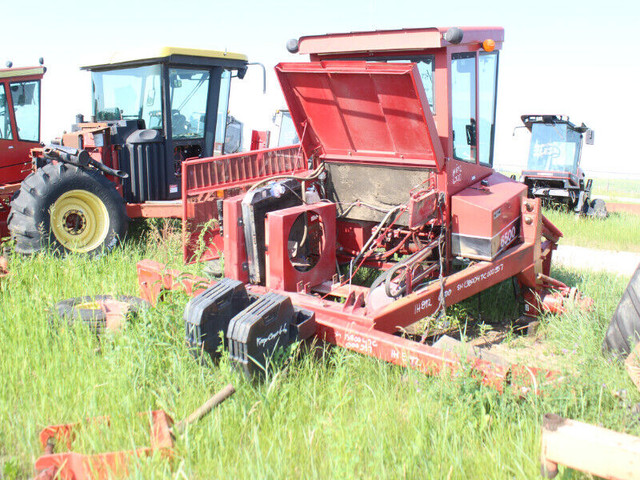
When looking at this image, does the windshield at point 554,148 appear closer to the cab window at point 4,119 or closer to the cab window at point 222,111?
the cab window at point 222,111

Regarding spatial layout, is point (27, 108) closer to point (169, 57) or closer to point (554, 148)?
point (169, 57)

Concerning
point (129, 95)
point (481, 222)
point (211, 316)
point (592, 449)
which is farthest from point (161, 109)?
point (592, 449)

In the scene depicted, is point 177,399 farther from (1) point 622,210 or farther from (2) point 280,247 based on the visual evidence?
(1) point 622,210

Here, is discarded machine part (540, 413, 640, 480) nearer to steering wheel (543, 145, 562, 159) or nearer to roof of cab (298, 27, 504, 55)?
roof of cab (298, 27, 504, 55)

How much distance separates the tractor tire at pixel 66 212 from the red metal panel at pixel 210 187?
7.30 ft

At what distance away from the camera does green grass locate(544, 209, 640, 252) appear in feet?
37.5

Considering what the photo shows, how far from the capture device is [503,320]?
19.3ft

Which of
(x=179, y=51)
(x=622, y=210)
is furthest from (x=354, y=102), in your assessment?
(x=622, y=210)

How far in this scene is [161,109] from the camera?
8.43 meters

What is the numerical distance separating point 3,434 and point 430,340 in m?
3.40

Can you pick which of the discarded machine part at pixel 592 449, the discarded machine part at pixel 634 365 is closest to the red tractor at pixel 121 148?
the discarded machine part at pixel 634 365

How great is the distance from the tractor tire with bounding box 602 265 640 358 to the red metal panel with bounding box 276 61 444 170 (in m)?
1.72

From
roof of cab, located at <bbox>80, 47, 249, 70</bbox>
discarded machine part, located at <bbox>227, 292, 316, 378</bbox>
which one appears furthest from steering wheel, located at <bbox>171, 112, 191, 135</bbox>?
discarded machine part, located at <bbox>227, 292, 316, 378</bbox>

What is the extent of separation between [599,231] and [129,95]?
9.47 metres
